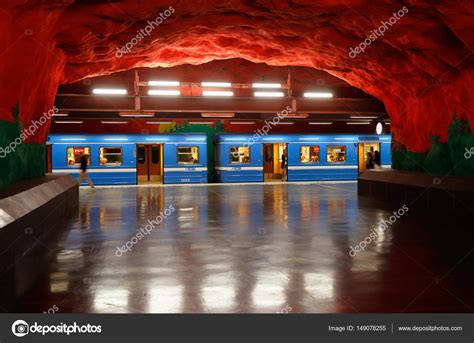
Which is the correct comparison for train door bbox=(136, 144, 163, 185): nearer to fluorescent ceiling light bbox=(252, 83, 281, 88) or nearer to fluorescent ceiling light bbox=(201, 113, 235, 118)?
fluorescent ceiling light bbox=(201, 113, 235, 118)

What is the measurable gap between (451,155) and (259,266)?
731cm

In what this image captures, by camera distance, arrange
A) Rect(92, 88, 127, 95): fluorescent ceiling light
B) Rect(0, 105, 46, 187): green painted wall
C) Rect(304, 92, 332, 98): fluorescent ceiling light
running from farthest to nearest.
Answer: Rect(304, 92, 332, 98): fluorescent ceiling light → Rect(92, 88, 127, 95): fluorescent ceiling light → Rect(0, 105, 46, 187): green painted wall

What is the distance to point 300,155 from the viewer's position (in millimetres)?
25234

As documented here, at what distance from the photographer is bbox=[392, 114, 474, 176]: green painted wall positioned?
10.3 m

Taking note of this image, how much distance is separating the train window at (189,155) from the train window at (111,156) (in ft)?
10.6

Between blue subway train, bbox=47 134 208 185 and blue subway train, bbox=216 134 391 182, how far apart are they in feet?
4.73

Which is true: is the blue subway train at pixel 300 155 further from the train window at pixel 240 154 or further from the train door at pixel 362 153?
the train door at pixel 362 153

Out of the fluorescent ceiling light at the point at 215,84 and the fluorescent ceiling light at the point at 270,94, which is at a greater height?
the fluorescent ceiling light at the point at 215,84

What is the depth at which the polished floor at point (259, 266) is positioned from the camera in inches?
173

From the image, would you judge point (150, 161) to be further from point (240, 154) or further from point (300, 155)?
point (300, 155)

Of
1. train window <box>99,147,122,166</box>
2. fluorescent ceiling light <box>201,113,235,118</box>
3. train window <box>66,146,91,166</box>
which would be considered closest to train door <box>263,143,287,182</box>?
fluorescent ceiling light <box>201,113,235,118</box>

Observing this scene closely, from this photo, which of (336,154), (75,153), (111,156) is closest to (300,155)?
(336,154)

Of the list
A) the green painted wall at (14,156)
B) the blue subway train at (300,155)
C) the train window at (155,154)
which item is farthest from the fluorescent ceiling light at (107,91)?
the train window at (155,154)
